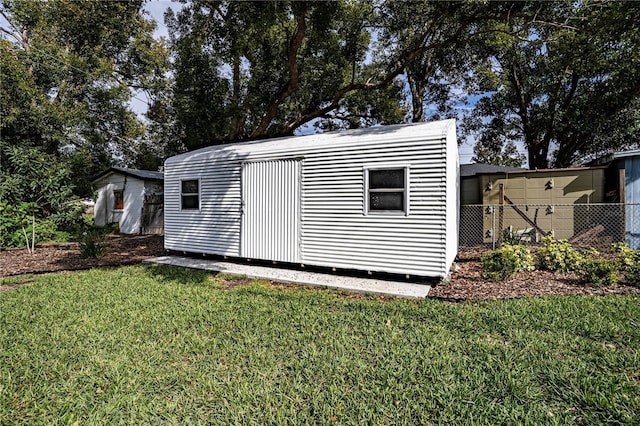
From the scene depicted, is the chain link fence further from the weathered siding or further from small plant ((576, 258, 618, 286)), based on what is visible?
the weathered siding

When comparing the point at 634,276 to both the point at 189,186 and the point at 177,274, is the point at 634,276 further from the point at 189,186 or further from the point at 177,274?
the point at 189,186

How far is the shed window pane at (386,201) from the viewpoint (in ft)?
17.7

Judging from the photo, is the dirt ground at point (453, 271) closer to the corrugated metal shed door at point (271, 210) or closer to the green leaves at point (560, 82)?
the corrugated metal shed door at point (271, 210)

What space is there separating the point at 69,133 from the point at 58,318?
42.7 feet

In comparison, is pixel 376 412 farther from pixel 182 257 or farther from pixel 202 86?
pixel 202 86

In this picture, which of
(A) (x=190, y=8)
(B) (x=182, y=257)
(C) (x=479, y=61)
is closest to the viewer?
(B) (x=182, y=257)

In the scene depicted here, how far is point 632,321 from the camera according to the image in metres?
3.58

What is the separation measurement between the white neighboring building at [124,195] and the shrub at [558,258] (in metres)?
14.5

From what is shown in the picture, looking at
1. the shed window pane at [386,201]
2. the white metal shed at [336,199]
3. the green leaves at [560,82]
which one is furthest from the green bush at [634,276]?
the green leaves at [560,82]

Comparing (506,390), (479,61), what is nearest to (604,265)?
(506,390)

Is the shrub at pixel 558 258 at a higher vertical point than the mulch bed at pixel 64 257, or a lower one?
higher

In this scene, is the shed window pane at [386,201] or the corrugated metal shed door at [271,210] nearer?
the shed window pane at [386,201]

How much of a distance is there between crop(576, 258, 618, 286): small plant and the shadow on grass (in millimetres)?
6759

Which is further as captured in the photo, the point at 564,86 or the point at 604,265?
the point at 564,86
